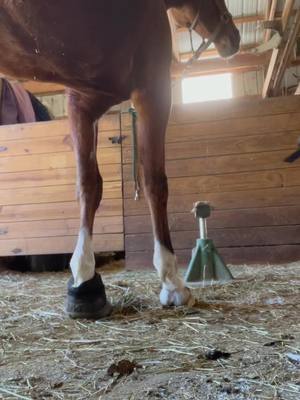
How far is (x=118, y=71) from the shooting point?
1165 mm

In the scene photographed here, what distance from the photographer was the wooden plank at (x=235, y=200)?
107 inches

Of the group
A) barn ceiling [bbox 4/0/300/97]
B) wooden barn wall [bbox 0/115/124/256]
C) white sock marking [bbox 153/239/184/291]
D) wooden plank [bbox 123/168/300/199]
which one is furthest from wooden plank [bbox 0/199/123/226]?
white sock marking [bbox 153/239/184/291]

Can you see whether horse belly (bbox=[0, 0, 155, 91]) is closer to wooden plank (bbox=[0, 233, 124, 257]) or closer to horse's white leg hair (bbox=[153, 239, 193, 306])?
horse's white leg hair (bbox=[153, 239, 193, 306])

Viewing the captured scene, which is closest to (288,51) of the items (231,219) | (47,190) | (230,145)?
(230,145)

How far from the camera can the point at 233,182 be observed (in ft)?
9.26

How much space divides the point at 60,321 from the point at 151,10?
98 centimetres

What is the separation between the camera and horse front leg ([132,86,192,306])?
1.25 meters

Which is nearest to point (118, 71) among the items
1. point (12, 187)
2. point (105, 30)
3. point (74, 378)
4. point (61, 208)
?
point (105, 30)

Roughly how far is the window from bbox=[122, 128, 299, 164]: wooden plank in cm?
438

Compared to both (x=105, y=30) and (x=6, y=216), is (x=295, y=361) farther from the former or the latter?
(x=6, y=216)

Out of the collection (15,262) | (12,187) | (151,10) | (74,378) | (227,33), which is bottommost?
(15,262)

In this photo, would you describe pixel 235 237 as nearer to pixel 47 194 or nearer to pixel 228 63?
pixel 47 194

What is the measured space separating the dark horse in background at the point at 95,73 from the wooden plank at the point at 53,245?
4.83ft

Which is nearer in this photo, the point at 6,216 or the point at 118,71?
the point at 118,71
